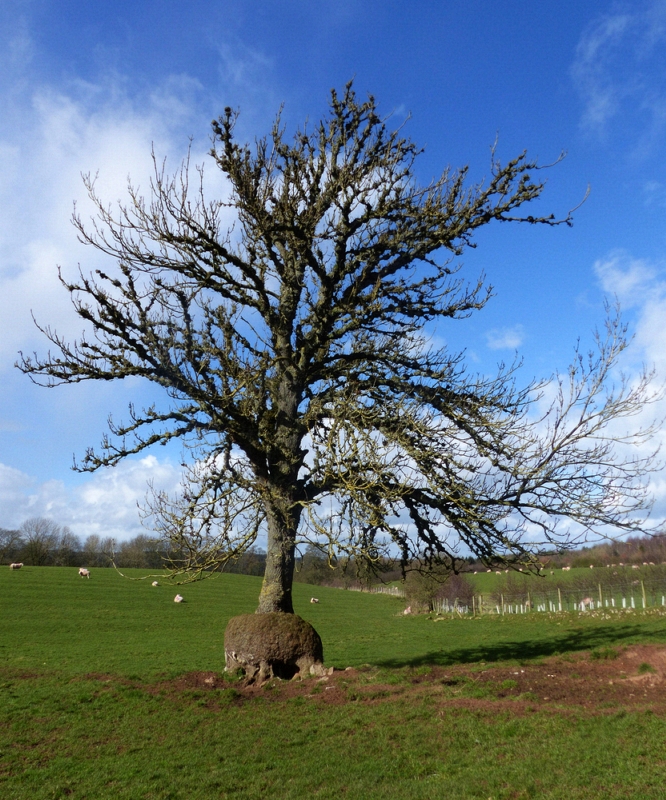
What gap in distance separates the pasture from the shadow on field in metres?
0.13

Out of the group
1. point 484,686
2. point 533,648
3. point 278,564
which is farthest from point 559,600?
point 278,564

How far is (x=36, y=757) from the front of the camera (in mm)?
8633

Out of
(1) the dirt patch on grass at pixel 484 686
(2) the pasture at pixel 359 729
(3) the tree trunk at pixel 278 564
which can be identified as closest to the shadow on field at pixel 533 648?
(2) the pasture at pixel 359 729

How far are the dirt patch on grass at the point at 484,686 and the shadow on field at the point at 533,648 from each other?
8.58ft

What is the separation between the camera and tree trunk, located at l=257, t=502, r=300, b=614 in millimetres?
13117

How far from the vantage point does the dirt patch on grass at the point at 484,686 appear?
9.99m

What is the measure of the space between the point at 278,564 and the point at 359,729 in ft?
15.2

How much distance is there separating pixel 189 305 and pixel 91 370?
2612 millimetres

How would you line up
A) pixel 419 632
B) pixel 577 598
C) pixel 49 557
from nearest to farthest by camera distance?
pixel 419 632, pixel 577 598, pixel 49 557

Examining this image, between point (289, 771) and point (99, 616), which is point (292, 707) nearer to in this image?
point (289, 771)

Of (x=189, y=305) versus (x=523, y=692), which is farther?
(x=189, y=305)

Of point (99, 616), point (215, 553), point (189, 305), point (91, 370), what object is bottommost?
point (99, 616)

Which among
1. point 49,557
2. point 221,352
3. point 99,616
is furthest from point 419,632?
point 49,557

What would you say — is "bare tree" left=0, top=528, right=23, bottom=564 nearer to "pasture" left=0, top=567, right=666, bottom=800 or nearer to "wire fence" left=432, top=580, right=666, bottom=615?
"wire fence" left=432, top=580, right=666, bottom=615
